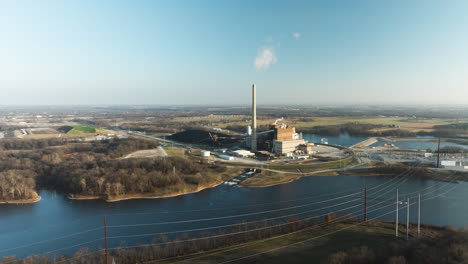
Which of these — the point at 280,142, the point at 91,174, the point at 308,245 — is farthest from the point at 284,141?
the point at 308,245

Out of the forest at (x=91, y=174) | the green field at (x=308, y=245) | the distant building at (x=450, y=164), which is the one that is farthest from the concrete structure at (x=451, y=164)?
the forest at (x=91, y=174)

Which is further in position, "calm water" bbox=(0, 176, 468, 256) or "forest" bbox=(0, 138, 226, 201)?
"forest" bbox=(0, 138, 226, 201)

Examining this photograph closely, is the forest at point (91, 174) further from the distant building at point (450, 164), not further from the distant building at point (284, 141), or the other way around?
the distant building at point (450, 164)

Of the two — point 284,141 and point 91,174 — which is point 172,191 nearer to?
point 91,174

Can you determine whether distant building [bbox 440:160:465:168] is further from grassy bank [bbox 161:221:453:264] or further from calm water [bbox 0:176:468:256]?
grassy bank [bbox 161:221:453:264]

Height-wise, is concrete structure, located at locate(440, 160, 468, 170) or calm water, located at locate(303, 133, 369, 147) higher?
concrete structure, located at locate(440, 160, 468, 170)

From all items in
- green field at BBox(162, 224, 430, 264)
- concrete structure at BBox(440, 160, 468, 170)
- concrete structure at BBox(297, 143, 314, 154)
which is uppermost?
concrete structure at BBox(297, 143, 314, 154)

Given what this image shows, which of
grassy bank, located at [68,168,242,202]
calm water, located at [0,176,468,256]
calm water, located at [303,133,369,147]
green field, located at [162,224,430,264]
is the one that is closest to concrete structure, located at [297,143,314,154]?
calm water, located at [0,176,468,256]
